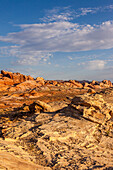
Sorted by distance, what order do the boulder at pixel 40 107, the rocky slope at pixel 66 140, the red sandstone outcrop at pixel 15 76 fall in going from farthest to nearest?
1. the red sandstone outcrop at pixel 15 76
2. the boulder at pixel 40 107
3. the rocky slope at pixel 66 140

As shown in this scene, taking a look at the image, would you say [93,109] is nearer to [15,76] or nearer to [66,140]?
[66,140]

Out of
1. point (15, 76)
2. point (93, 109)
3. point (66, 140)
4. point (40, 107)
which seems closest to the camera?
point (66, 140)

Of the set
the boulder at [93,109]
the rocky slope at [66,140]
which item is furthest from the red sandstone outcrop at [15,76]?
the boulder at [93,109]

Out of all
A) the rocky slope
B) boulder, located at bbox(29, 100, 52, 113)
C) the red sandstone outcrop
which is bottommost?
the rocky slope

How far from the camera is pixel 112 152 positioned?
9328 millimetres

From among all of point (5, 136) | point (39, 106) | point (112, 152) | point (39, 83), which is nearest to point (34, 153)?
point (5, 136)

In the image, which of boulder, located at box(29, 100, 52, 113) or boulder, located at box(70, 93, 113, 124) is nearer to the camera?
boulder, located at box(70, 93, 113, 124)

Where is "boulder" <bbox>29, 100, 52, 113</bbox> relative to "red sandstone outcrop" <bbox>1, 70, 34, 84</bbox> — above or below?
below

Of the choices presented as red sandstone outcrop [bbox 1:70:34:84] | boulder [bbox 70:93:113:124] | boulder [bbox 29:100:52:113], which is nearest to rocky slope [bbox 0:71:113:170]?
boulder [bbox 70:93:113:124]

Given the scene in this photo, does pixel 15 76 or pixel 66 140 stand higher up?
pixel 15 76

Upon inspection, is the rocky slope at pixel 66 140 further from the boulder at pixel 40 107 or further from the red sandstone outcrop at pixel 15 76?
the red sandstone outcrop at pixel 15 76

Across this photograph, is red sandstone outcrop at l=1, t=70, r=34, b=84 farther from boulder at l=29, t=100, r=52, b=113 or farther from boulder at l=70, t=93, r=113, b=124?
boulder at l=70, t=93, r=113, b=124

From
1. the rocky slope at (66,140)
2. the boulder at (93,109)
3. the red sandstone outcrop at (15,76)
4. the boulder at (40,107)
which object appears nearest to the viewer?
the rocky slope at (66,140)

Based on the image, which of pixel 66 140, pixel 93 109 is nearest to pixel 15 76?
pixel 93 109
